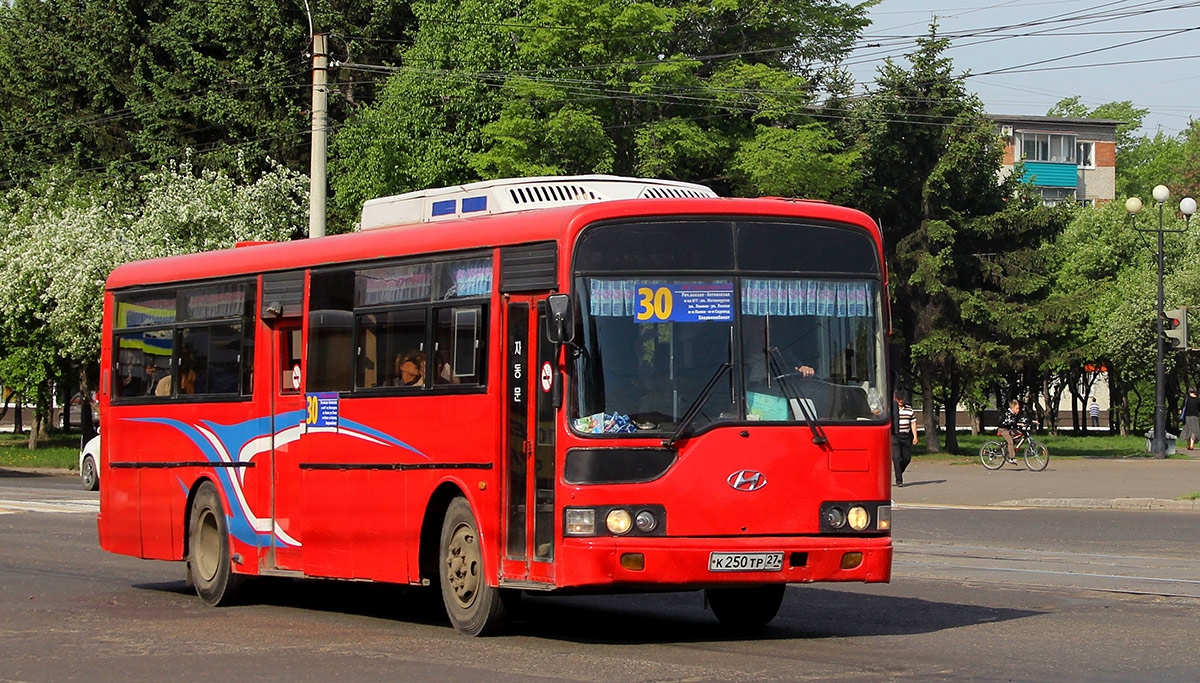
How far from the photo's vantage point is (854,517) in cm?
1066

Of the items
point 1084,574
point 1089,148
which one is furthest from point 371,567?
point 1089,148

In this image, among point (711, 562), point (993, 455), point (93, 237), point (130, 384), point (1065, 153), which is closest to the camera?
point (711, 562)

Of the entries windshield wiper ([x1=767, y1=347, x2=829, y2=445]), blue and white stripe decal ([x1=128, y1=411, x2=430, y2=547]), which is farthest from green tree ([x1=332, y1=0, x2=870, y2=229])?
windshield wiper ([x1=767, y1=347, x2=829, y2=445])

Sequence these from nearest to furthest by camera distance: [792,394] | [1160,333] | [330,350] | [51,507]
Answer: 1. [792,394]
2. [330,350]
3. [51,507]
4. [1160,333]

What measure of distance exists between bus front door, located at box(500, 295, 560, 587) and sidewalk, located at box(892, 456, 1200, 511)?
55.0ft

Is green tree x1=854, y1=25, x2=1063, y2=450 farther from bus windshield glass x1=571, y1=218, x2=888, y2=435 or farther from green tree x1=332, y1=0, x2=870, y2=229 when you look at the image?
bus windshield glass x1=571, y1=218, x2=888, y2=435

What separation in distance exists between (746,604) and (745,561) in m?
1.65

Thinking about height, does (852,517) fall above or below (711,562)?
above

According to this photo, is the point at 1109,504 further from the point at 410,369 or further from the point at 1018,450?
the point at 410,369

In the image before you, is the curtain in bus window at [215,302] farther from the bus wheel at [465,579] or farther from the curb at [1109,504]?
the curb at [1109,504]

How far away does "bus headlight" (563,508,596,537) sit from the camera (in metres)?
10.2

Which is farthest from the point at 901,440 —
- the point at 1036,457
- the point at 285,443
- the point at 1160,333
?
the point at 285,443

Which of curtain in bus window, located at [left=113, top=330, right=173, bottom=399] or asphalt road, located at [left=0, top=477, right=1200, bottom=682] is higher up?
curtain in bus window, located at [left=113, top=330, right=173, bottom=399]

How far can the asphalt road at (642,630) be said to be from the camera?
31.0 feet
